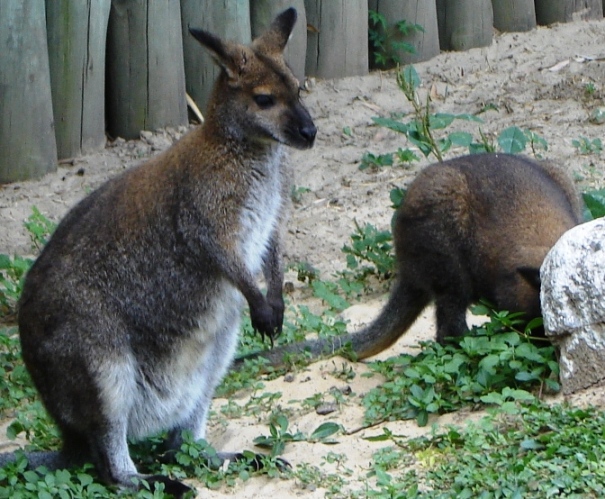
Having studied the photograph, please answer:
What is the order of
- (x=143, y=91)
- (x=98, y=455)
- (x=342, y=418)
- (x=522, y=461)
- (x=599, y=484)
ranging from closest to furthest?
1. (x=599, y=484)
2. (x=522, y=461)
3. (x=98, y=455)
4. (x=342, y=418)
5. (x=143, y=91)

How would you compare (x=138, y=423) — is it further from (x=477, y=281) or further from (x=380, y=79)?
(x=380, y=79)

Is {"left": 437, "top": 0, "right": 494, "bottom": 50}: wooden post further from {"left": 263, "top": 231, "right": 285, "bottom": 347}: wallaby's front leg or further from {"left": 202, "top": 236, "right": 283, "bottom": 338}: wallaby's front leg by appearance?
{"left": 202, "top": 236, "right": 283, "bottom": 338}: wallaby's front leg

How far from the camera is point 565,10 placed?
31.2 feet

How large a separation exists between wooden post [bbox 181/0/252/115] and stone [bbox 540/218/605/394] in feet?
13.1

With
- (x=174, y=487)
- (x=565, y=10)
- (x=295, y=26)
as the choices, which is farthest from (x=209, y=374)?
(x=565, y=10)

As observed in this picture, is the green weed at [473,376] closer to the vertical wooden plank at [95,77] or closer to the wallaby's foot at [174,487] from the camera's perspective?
the wallaby's foot at [174,487]

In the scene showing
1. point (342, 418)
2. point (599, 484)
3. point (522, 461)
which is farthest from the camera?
point (342, 418)

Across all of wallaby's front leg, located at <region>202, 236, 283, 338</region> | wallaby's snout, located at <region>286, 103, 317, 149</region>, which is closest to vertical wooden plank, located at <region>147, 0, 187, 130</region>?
wallaby's snout, located at <region>286, 103, 317, 149</region>

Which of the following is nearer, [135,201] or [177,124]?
[135,201]

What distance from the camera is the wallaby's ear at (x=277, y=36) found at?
4.92 m

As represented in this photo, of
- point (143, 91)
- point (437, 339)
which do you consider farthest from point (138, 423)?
point (143, 91)

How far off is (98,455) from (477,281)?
1.93 m

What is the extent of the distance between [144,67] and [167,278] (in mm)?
3526

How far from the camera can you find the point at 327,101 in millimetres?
8555
